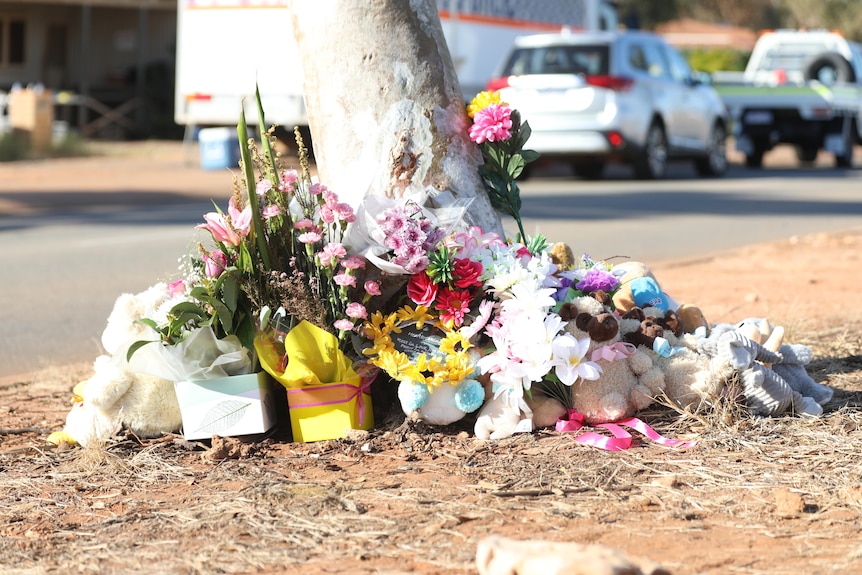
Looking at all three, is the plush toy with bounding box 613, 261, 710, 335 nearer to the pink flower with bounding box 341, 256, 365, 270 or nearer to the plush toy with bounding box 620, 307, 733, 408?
the plush toy with bounding box 620, 307, 733, 408

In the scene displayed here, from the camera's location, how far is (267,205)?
4328 mm

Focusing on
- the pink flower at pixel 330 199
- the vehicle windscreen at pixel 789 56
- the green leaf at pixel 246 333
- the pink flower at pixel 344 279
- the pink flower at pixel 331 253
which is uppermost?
the vehicle windscreen at pixel 789 56

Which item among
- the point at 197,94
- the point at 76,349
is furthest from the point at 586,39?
the point at 76,349

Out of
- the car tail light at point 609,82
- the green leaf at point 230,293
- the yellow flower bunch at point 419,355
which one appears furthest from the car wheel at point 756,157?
the green leaf at point 230,293

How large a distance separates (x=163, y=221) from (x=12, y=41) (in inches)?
810

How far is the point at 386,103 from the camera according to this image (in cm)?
448

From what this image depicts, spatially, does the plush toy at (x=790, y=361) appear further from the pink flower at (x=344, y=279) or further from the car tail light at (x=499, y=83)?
the car tail light at (x=499, y=83)

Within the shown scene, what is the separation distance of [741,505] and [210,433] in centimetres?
179

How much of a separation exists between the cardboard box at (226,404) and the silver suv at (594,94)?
1127 centimetres

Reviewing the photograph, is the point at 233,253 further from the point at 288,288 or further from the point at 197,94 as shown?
the point at 197,94

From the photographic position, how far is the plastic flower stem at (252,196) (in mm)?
4125

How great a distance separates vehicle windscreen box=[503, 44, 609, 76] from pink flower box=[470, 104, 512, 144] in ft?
38.0

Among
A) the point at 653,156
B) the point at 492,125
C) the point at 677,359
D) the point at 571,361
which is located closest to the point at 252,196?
the point at 492,125

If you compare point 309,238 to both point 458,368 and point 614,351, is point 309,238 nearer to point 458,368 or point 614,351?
point 458,368
